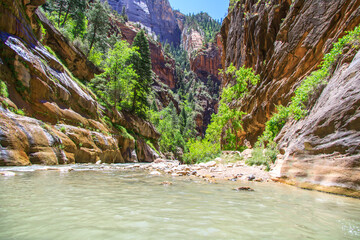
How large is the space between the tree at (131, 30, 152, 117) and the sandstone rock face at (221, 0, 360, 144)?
1471 centimetres

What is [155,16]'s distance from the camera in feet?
541

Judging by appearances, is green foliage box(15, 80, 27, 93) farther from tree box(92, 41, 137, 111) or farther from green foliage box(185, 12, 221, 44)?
green foliage box(185, 12, 221, 44)

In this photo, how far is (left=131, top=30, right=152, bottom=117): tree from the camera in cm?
2942

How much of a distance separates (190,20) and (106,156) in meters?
160

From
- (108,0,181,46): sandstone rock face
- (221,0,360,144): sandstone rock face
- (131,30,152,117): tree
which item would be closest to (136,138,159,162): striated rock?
(131,30,152,117): tree

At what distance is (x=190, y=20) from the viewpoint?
154000 mm

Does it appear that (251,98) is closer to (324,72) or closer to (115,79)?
(324,72)

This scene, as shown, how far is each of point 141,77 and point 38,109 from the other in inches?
740

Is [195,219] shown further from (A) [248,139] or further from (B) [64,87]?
(A) [248,139]

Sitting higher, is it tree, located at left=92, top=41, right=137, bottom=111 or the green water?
tree, located at left=92, top=41, right=137, bottom=111

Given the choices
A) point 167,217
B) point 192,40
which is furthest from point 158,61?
point 167,217

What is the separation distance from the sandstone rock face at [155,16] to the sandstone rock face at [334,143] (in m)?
166

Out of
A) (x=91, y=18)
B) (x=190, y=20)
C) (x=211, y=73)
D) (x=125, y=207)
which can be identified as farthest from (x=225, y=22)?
(x=190, y=20)

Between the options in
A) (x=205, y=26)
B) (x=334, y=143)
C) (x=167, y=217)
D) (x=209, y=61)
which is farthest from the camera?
(x=205, y=26)
